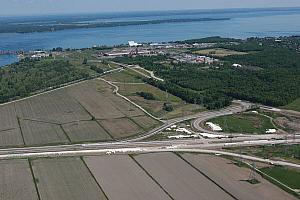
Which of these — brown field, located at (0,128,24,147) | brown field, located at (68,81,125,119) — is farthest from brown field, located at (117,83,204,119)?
brown field, located at (0,128,24,147)

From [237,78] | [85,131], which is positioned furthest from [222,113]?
[237,78]

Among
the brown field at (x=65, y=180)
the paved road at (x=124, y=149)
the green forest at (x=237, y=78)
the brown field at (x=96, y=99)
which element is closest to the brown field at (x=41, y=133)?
the paved road at (x=124, y=149)

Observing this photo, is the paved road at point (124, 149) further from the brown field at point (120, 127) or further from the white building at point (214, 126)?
the white building at point (214, 126)

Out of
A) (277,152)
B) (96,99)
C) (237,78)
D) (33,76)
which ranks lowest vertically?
Answer: (33,76)

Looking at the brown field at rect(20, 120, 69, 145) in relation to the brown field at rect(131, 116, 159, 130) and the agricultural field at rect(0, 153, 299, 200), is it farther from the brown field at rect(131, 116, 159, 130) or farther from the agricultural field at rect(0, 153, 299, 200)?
the brown field at rect(131, 116, 159, 130)

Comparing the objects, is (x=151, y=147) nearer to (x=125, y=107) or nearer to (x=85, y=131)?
(x=85, y=131)

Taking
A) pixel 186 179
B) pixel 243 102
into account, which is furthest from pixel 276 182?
pixel 243 102

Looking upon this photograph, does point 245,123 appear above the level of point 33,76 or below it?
above
